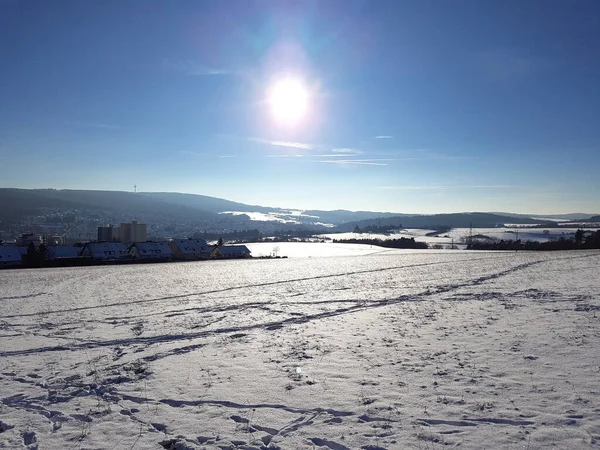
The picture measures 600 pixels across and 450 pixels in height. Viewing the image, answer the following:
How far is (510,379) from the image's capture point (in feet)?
30.2

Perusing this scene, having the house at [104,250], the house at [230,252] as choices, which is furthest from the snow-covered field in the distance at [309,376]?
the house at [230,252]

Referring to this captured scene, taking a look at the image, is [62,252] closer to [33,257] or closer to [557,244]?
[33,257]

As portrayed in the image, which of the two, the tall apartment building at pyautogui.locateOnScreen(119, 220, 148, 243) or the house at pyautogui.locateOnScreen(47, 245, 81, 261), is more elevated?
the tall apartment building at pyautogui.locateOnScreen(119, 220, 148, 243)

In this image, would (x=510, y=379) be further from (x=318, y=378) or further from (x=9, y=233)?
(x=9, y=233)

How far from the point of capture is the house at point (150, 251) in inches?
3120

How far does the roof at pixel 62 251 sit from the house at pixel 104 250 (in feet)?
4.57

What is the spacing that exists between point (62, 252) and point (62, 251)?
0.24 metres

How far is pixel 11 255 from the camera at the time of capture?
68125 mm

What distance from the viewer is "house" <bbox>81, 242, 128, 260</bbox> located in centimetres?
7538

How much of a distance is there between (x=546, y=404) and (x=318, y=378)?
5.01m

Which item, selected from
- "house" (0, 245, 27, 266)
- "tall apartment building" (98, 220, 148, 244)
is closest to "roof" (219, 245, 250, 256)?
"tall apartment building" (98, 220, 148, 244)

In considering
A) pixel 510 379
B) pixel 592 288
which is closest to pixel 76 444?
pixel 510 379

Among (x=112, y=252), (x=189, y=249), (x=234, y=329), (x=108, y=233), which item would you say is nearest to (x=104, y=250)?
(x=112, y=252)

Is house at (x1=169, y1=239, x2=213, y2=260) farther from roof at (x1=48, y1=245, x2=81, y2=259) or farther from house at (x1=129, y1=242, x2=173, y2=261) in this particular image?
roof at (x1=48, y1=245, x2=81, y2=259)
